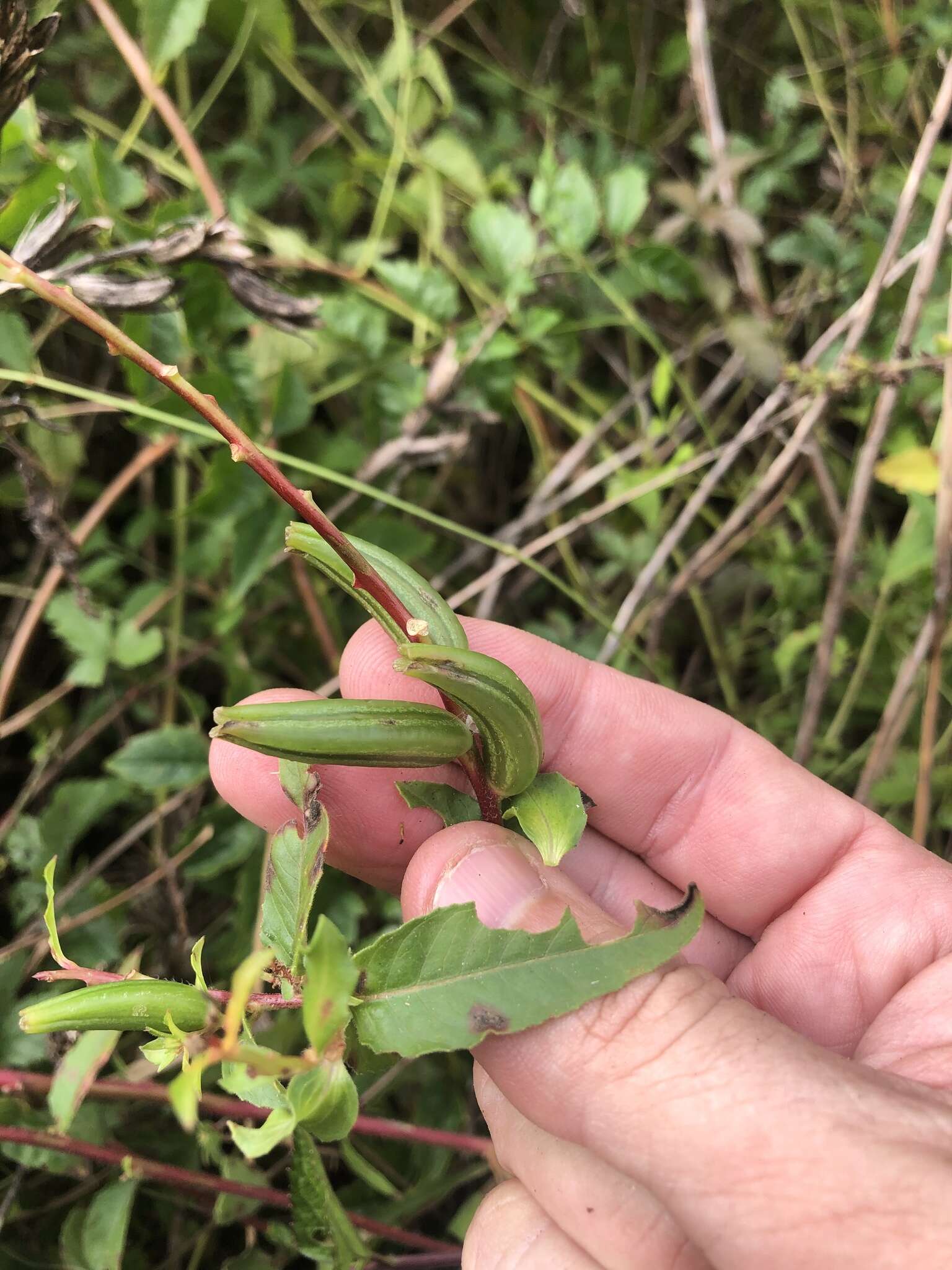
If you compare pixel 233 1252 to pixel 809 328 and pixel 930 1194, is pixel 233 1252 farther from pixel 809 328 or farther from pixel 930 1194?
pixel 809 328

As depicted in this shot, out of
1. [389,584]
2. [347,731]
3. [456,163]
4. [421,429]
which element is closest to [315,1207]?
[347,731]

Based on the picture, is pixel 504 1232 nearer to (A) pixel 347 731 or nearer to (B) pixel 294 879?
(B) pixel 294 879

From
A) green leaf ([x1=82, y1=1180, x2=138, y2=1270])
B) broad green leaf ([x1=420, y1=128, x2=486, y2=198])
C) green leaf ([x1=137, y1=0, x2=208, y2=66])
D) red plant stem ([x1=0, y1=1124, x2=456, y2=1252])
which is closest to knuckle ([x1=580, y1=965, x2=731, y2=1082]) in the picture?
red plant stem ([x1=0, y1=1124, x2=456, y2=1252])

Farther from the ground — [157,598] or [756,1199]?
[756,1199]

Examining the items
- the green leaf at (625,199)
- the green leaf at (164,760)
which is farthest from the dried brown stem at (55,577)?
the green leaf at (625,199)

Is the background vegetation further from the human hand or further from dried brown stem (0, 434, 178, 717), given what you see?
the human hand

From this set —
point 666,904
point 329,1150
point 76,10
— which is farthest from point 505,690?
point 76,10

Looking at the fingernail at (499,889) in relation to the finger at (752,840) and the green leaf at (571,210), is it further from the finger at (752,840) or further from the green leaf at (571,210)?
the green leaf at (571,210)
